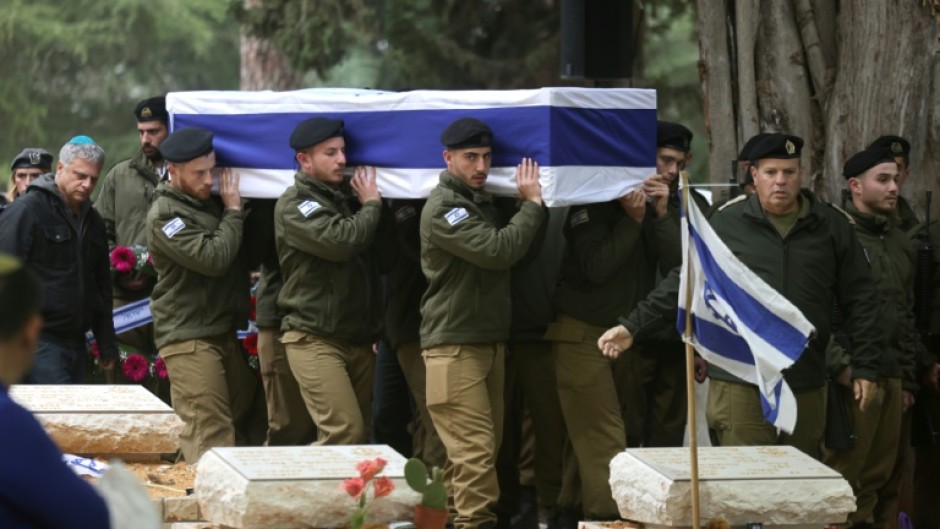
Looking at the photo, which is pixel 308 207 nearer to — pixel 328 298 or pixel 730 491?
pixel 328 298

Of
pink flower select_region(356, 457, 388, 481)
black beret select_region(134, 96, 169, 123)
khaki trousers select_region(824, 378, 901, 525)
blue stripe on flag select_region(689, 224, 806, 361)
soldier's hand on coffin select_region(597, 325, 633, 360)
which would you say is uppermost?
black beret select_region(134, 96, 169, 123)

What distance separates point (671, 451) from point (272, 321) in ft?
10.2

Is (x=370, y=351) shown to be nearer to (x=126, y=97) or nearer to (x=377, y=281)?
(x=377, y=281)

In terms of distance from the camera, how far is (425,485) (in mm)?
6477

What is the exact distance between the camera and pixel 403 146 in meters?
9.34

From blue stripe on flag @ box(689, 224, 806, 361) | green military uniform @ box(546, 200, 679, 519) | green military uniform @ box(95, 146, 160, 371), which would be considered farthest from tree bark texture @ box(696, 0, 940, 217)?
green military uniform @ box(95, 146, 160, 371)

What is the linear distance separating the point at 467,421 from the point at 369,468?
2.50 meters

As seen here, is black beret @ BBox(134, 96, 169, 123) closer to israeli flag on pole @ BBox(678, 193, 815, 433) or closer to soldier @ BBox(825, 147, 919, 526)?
soldier @ BBox(825, 147, 919, 526)

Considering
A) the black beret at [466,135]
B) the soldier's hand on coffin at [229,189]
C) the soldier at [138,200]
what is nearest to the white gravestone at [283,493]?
the black beret at [466,135]

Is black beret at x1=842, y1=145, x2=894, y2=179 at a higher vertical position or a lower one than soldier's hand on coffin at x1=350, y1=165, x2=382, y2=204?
higher

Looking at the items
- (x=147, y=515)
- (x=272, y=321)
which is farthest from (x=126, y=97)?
(x=147, y=515)

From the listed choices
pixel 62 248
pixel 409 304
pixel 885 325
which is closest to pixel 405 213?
pixel 409 304

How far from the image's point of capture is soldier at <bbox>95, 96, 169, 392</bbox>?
35.1 feet

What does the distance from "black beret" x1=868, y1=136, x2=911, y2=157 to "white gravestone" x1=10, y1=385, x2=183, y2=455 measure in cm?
396
